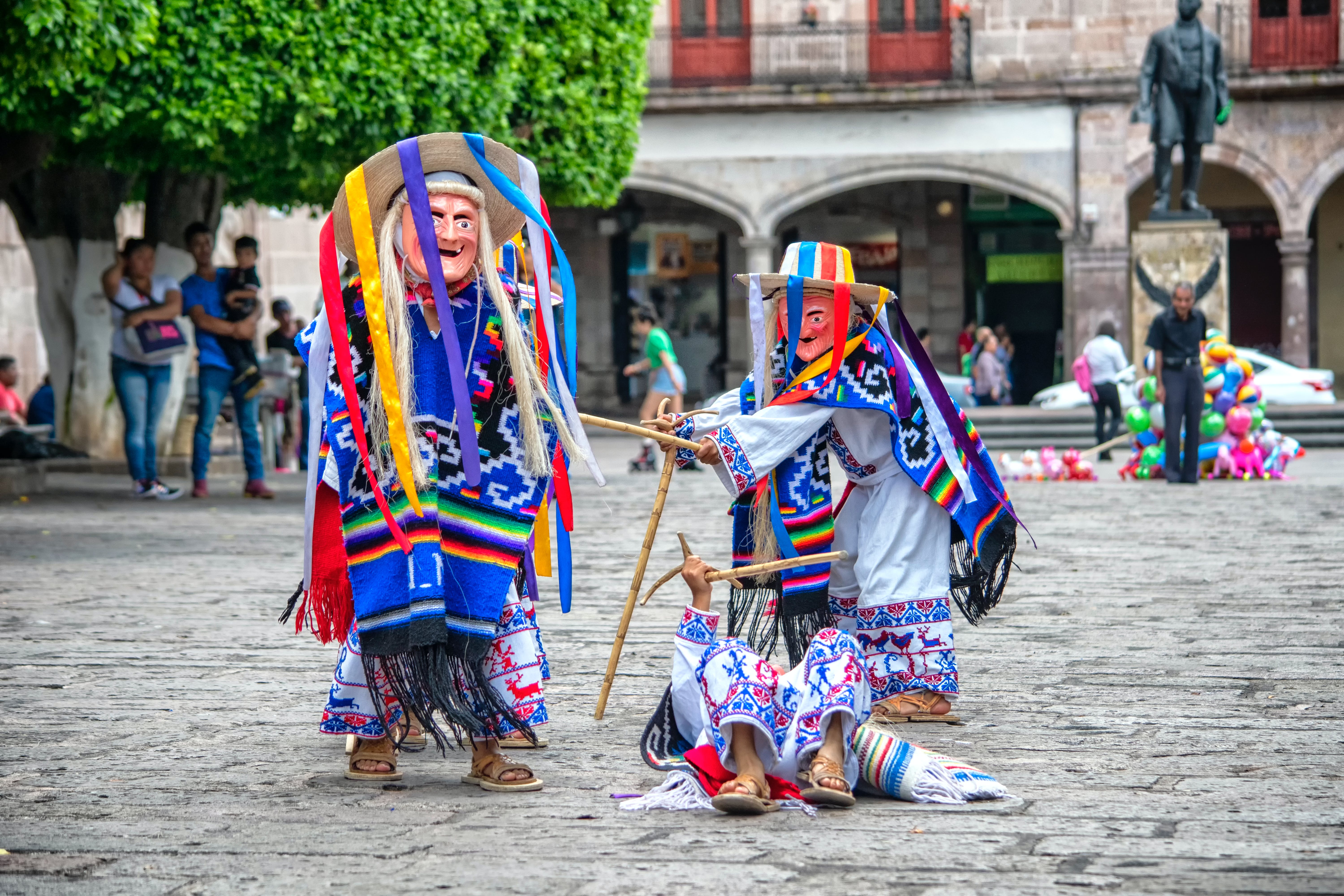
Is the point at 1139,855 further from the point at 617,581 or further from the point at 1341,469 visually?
the point at 1341,469

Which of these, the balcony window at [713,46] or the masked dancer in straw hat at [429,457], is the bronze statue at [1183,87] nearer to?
the balcony window at [713,46]

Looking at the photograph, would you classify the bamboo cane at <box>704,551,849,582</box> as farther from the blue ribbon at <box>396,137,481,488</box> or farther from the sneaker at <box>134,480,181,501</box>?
the sneaker at <box>134,480,181,501</box>

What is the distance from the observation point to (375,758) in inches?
187

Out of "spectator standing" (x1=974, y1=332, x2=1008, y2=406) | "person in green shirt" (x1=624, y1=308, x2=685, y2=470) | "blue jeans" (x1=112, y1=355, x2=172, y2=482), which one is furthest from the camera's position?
"spectator standing" (x1=974, y1=332, x2=1008, y2=406)

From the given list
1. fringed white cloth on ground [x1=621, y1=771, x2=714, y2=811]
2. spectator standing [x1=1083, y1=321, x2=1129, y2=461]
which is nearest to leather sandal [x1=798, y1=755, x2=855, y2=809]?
fringed white cloth on ground [x1=621, y1=771, x2=714, y2=811]

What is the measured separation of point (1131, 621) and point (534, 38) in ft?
28.1

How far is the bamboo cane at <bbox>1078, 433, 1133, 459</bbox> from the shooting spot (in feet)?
54.0

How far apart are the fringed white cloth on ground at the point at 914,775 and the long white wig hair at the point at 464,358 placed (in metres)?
1.11

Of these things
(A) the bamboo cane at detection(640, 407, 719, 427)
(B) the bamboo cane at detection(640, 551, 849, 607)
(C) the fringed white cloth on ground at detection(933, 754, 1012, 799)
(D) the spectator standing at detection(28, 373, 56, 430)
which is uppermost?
(A) the bamboo cane at detection(640, 407, 719, 427)

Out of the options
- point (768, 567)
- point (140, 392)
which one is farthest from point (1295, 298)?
point (768, 567)

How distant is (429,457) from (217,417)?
873 centimetres

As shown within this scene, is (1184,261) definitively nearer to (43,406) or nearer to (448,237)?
(43,406)

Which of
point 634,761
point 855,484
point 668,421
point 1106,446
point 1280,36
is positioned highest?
point 1280,36

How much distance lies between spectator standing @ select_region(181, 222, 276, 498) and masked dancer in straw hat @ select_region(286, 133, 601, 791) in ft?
25.6
